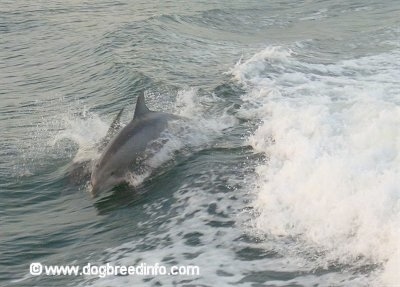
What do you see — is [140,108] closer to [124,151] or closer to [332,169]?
[124,151]

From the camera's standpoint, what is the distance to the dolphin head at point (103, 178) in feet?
29.9

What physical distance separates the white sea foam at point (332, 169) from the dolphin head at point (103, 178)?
2.22 meters

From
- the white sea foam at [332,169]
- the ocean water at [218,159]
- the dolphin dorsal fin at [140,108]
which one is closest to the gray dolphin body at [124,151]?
the dolphin dorsal fin at [140,108]

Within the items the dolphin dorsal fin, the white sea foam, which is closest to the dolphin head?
the dolphin dorsal fin

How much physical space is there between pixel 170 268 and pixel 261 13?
18.9 m

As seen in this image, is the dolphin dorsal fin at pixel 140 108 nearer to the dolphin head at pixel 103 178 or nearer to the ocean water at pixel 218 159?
the ocean water at pixel 218 159

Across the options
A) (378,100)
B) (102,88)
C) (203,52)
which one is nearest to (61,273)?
(378,100)

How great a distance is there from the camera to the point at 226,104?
12531 millimetres

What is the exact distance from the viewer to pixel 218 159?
31.2 feet

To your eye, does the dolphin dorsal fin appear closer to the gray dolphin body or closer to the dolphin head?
the gray dolphin body

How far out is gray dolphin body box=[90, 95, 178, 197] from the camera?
30.2ft

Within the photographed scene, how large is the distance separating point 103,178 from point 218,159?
5.98ft

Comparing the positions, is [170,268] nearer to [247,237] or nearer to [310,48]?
[247,237]

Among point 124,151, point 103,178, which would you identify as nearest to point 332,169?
point 124,151
